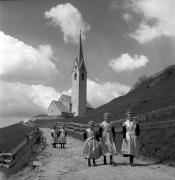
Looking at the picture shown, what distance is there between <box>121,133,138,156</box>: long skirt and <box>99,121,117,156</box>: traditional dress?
0.47 metres

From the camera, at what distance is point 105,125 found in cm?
1414

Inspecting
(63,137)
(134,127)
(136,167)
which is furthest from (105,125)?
(63,137)

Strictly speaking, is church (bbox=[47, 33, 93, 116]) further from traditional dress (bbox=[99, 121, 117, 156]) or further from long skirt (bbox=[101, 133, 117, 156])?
long skirt (bbox=[101, 133, 117, 156])

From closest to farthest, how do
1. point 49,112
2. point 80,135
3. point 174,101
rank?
point 174,101 < point 80,135 < point 49,112

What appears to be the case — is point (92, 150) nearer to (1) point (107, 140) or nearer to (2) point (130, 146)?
(1) point (107, 140)

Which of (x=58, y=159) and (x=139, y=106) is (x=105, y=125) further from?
(x=139, y=106)

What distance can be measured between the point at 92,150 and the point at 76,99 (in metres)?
91.4

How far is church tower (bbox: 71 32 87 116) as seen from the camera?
10419cm

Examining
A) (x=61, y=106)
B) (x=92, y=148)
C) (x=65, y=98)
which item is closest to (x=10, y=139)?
(x=92, y=148)

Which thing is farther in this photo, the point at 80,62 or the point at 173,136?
the point at 80,62

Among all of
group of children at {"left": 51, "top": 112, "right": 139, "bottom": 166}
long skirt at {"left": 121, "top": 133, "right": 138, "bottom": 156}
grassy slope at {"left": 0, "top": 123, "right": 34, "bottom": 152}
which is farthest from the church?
long skirt at {"left": 121, "top": 133, "right": 138, "bottom": 156}

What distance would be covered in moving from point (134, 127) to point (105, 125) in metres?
1.18

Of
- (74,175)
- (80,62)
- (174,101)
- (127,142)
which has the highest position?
(80,62)

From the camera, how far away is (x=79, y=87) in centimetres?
10650
